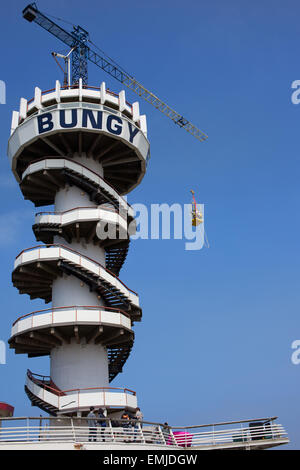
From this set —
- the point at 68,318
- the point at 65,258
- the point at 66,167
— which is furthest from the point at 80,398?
the point at 66,167

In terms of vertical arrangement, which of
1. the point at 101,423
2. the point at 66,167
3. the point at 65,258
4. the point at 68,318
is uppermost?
the point at 66,167

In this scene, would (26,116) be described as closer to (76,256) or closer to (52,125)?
(52,125)

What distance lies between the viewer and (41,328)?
38.0 meters

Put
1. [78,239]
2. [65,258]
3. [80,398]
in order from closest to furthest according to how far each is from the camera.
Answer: [80,398], [65,258], [78,239]

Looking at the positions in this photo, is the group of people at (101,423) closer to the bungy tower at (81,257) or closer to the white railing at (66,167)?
the bungy tower at (81,257)

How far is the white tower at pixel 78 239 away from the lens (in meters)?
38.3

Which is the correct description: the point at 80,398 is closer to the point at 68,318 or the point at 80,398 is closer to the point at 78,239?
the point at 68,318

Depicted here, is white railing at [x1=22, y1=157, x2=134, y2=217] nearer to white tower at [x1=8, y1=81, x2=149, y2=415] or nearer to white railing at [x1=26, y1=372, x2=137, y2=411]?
white tower at [x1=8, y1=81, x2=149, y2=415]

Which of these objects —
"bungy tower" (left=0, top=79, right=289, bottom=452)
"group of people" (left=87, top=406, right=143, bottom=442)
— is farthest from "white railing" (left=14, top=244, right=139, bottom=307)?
"group of people" (left=87, top=406, right=143, bottom=442)

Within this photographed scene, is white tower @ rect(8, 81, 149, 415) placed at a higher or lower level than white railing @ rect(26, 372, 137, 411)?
higher

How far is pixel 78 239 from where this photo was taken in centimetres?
4341

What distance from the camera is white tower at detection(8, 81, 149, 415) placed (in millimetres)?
38344

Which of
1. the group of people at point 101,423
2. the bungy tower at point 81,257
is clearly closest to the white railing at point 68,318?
the bungy tower at point 81,257
